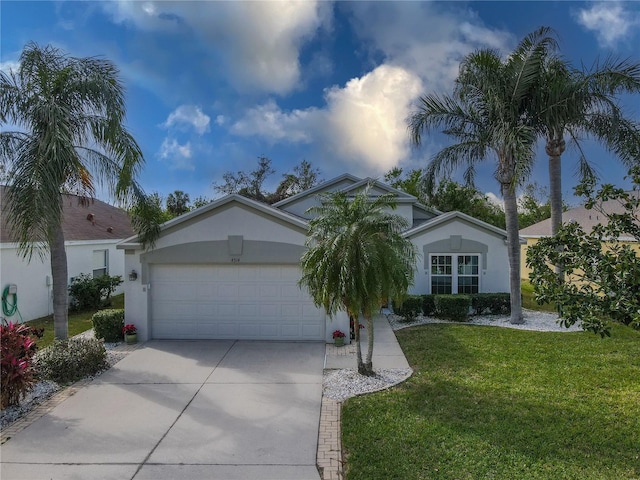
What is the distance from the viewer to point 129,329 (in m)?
11.2

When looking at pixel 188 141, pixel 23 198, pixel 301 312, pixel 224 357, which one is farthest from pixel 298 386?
pixel 188 141

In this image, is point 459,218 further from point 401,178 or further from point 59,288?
point 401,178

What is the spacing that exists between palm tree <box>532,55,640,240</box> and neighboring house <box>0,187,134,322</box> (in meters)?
14.9

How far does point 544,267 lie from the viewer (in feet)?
17.7

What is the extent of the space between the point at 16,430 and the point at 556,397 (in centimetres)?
954

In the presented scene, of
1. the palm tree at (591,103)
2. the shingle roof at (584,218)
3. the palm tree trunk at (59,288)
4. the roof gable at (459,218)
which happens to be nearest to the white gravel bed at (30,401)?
the palm tree trunk at (59,288)

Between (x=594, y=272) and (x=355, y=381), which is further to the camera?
(x=355, y=381)

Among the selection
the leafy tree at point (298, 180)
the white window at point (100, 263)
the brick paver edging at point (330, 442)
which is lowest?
the brick paver edging at point (330, 442)

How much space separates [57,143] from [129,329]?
561cm

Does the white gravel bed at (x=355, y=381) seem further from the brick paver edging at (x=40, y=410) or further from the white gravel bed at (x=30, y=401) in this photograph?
the white gravel bed at (x=30, y=401)

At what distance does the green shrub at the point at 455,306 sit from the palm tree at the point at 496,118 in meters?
Result: 1.61

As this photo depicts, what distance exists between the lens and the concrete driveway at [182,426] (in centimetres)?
514

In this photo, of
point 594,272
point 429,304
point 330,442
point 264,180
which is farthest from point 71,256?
point 264,180

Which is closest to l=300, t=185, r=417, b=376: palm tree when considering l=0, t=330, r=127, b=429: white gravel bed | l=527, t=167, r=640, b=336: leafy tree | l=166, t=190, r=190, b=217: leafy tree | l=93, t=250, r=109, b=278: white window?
l=527, t=167, r=640, b=336: leafy tree
